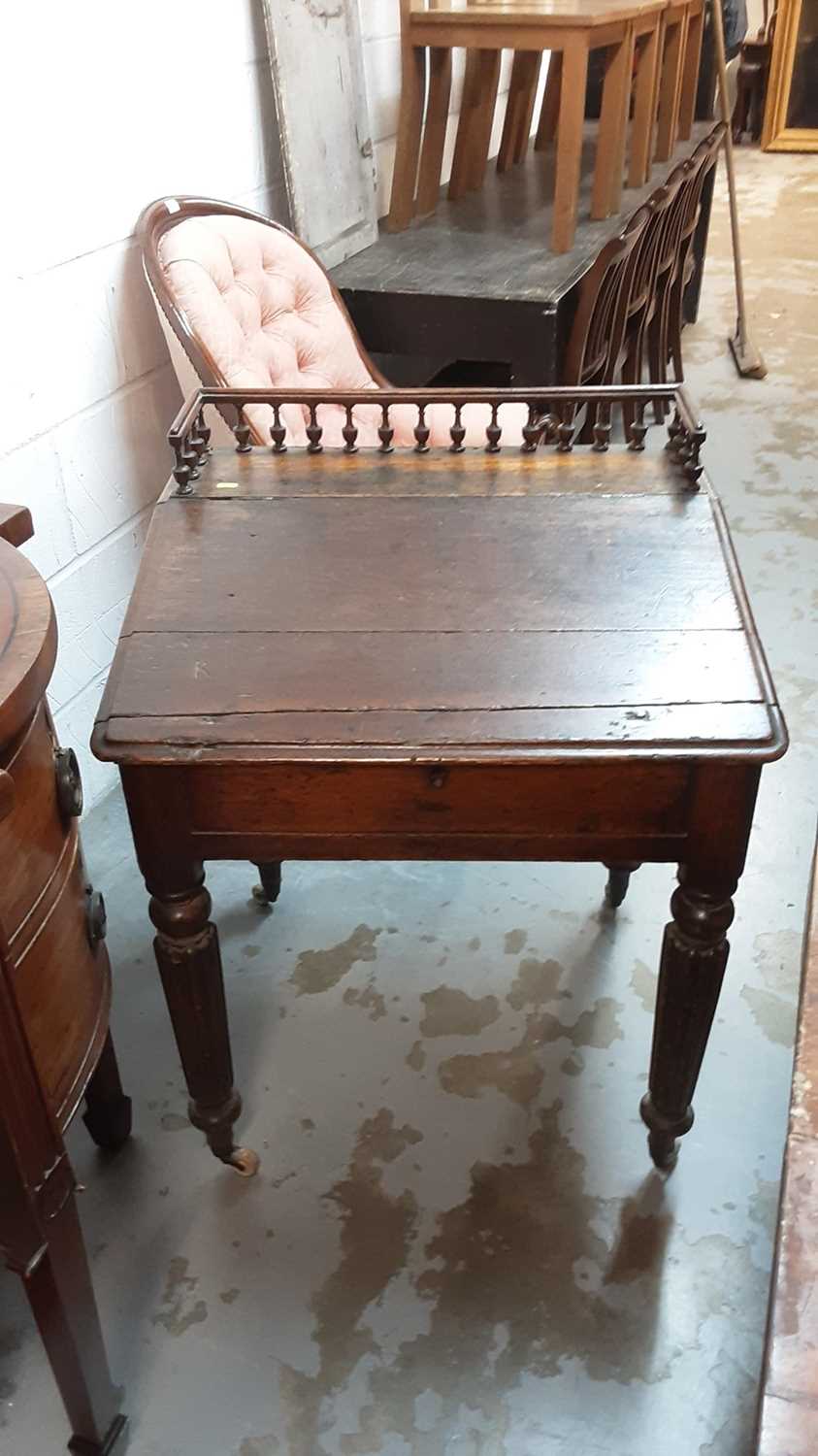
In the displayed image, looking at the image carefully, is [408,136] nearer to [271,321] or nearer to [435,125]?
[435,125]

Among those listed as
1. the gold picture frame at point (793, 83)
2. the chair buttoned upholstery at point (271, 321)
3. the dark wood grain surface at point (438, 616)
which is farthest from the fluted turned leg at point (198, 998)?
the gold picture frame at point (793, 83)

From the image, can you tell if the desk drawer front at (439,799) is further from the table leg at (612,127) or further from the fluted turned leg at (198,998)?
the table leg at (612,127)

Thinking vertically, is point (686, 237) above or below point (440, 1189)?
above

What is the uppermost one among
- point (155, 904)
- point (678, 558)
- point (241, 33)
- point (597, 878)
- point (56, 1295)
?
point (241, 33)

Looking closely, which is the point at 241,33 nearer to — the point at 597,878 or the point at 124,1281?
the point at 597,878

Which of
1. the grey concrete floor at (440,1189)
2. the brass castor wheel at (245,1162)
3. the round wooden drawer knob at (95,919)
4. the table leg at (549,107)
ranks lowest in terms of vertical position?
the grey concrete floor at (440,1189)

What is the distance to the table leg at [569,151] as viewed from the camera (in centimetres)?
264

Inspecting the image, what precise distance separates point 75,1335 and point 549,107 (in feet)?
12.6

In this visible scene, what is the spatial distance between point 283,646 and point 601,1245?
2.74 feet

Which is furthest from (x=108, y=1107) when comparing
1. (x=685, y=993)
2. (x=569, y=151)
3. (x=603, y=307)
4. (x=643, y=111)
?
(x=643, y=111)

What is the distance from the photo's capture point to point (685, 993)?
122cm

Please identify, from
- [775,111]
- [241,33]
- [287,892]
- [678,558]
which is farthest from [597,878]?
[775,111]

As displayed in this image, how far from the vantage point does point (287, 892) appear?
1.94 meters

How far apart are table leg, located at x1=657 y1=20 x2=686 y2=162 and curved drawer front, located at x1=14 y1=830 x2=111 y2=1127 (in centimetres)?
330
